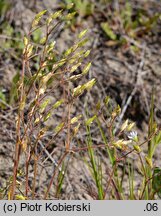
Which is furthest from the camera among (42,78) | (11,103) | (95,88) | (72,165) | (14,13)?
(14,13)

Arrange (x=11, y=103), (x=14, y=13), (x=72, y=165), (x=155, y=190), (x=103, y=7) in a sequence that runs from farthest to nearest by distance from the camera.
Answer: (x=103, y=7) → (x=14, y=13) → (x=11, y=103) → (x=72, y=165) → (x=155, y=190)

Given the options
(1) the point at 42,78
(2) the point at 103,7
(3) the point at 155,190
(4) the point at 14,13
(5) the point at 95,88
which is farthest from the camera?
(2) the point at 103,7

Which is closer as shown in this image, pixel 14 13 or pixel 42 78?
pixel 42 78

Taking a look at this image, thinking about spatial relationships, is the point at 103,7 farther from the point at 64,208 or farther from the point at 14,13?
the point at 64,208

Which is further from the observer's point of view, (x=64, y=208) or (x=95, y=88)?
(x=95, y=88)

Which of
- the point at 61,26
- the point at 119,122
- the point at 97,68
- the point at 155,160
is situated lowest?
the point at 155,160

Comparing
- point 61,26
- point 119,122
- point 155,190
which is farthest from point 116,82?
point 155,190

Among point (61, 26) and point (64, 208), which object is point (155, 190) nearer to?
point (64, 208)

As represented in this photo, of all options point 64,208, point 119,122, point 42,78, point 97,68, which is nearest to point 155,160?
point 119,122

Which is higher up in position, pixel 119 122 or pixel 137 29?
pixel 137 29
